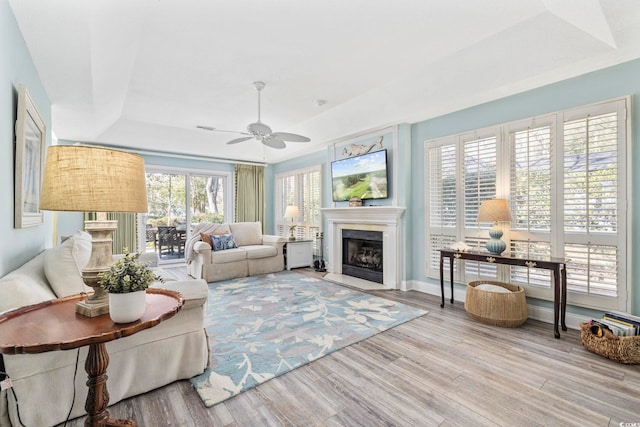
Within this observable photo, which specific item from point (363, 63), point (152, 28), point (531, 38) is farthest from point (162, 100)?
point (531, 38)

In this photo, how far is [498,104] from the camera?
3.43 meters

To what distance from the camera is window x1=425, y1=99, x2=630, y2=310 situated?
2.62m

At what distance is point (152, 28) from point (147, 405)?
110 inches

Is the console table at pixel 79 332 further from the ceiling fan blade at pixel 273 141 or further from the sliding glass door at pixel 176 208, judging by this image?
the sliding glass door at pixel 176 208

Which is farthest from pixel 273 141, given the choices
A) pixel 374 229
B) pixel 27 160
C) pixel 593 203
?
pixel 593 203

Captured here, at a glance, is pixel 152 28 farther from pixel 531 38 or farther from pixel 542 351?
pixel 542 351

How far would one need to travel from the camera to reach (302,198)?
6.50m

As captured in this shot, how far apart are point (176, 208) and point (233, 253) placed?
2260 millimetres

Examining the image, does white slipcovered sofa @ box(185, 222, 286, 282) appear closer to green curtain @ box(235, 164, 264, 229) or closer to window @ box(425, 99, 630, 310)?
green curtain @ box(235, 164, 264, 229)

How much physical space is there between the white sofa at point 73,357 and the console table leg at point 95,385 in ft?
1.22

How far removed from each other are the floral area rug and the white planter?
2.90 ft

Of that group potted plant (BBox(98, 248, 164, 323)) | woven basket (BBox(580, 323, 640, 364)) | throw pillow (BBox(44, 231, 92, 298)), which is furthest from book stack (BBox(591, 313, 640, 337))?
throw pillow (BBox(44, 231, 92, 298))

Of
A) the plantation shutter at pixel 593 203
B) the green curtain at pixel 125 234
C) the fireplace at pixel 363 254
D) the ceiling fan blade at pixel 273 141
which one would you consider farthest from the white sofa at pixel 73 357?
the green curtain at pixel 125 234

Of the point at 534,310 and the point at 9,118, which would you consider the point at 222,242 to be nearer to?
the point at 9,118
